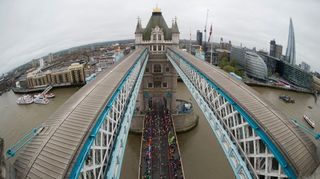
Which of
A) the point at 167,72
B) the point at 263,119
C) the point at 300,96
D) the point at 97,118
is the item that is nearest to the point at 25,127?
the point at 167,72

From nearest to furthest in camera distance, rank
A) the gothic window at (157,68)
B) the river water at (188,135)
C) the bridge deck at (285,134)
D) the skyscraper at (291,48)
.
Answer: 1. the bridge deck at (285,134)
2. the river water at (188,135)
3. the gothic window at (157,68)
4. the skyscraper at (291,48)

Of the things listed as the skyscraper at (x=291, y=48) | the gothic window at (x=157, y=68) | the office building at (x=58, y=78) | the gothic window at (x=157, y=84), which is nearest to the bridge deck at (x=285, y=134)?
the gothic window at (x=157, y=84)

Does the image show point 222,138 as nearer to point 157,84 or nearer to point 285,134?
point 285,134

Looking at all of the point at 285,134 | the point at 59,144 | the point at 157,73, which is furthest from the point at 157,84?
the point at 59,144

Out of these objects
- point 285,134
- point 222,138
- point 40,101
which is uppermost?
point 285,134

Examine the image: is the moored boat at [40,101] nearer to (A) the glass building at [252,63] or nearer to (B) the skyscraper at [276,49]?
(A) the glass building at [252,63]

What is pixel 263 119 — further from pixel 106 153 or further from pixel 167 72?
pixel 167 72
